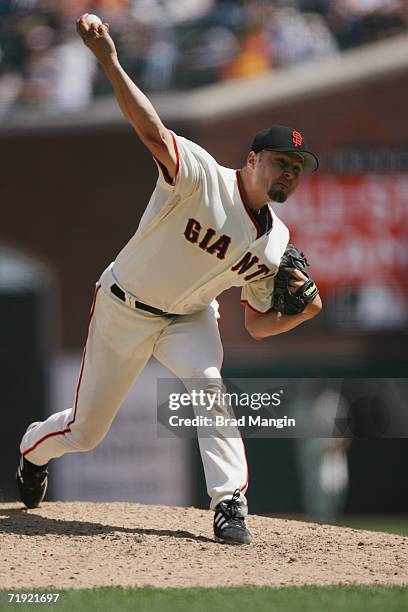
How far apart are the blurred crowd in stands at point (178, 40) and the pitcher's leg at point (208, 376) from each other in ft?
17.6

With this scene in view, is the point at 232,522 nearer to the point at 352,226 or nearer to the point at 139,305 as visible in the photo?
the point at 139,305

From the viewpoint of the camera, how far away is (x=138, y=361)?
4207 millimetres

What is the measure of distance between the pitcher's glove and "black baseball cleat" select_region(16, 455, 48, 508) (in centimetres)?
123

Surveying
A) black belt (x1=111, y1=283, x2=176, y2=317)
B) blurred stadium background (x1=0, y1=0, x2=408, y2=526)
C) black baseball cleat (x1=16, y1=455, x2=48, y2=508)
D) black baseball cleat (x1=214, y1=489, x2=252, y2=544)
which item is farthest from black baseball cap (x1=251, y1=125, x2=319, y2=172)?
blurred stadium background (x1=0, y1=0, x2=408, y2=526)

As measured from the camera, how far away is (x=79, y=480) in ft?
29.7

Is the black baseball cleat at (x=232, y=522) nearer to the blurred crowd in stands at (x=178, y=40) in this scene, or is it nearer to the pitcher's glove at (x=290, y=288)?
the pitcher's glove at (x=290, y=288)

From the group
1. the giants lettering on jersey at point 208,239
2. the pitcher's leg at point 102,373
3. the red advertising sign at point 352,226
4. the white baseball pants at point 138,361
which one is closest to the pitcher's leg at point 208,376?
the white baseball pants at point 138,361

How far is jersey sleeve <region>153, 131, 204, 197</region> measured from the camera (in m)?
3.82

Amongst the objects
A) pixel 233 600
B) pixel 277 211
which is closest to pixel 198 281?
pixel 233 600

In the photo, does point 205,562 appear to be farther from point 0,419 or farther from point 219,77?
point 219,77

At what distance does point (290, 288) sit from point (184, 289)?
0.41 meters

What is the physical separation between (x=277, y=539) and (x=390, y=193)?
5.44 m

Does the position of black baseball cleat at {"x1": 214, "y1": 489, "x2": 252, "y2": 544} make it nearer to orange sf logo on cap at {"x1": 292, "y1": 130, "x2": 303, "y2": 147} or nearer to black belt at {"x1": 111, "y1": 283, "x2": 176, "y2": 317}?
black belt at {"x1": 111, "y1": 283, "x2": 176, "y2": 317}

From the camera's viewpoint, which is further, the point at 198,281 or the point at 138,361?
the point at 138,361
